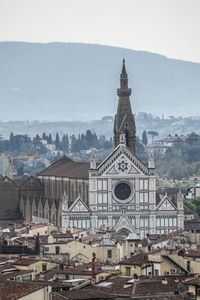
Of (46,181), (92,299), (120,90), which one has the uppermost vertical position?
(120,90)

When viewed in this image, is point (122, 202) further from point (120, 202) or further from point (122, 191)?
point (122, 191)

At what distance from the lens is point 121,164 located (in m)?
107

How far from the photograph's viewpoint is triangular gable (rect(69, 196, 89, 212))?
106 meters

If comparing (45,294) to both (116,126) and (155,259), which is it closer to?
(155,259)

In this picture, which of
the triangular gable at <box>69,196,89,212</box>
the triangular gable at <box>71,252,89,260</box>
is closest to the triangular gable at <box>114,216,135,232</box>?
the triangular gable at <box>69,196,89,212</box>

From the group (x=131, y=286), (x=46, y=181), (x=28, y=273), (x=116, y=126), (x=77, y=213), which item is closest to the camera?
(x=131, y=286)

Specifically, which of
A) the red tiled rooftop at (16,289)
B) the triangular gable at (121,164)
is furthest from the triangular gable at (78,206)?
the red tiled rooftop at (16,289)

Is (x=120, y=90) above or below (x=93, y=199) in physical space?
above

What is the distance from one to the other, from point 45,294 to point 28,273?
10.5 m

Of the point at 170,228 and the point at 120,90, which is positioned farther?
the point at 120,90

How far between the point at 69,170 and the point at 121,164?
13.4 metres

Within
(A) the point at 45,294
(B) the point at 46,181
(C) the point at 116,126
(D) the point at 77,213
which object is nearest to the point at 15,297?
(A) the point at 45,294

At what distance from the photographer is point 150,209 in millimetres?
107375

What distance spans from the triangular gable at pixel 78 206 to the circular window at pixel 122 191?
10.4 feet
